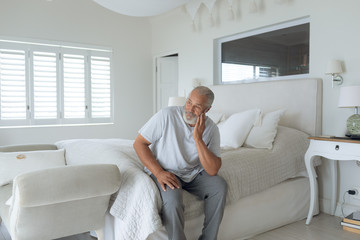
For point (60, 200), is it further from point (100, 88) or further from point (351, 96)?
point (100, 88)

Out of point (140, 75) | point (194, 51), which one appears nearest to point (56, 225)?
point (194, 51)

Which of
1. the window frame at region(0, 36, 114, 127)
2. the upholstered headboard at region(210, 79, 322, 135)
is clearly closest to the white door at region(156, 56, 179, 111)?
the window frame at region(0, 36, 114, 127)

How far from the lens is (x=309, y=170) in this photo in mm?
2848

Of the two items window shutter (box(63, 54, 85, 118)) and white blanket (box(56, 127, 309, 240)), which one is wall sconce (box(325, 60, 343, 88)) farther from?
window shutter (box(63, 54, 85, 118))

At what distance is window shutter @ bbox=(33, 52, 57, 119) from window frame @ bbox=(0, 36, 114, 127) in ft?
0.15

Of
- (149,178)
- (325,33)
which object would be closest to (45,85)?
(149,178)

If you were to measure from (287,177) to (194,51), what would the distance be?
2724mm

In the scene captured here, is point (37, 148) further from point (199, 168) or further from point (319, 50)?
point (319, 50)

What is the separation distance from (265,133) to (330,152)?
0.60m

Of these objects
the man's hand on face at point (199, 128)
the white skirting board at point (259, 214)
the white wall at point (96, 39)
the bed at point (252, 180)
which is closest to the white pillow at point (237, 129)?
the bed at point (252, 180)

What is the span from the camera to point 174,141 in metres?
2.06

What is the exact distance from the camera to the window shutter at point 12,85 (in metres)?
4.49

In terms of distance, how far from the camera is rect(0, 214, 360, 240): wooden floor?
101 inches

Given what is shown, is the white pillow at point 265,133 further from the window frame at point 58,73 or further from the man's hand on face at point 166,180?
the window frame at point 58,73
